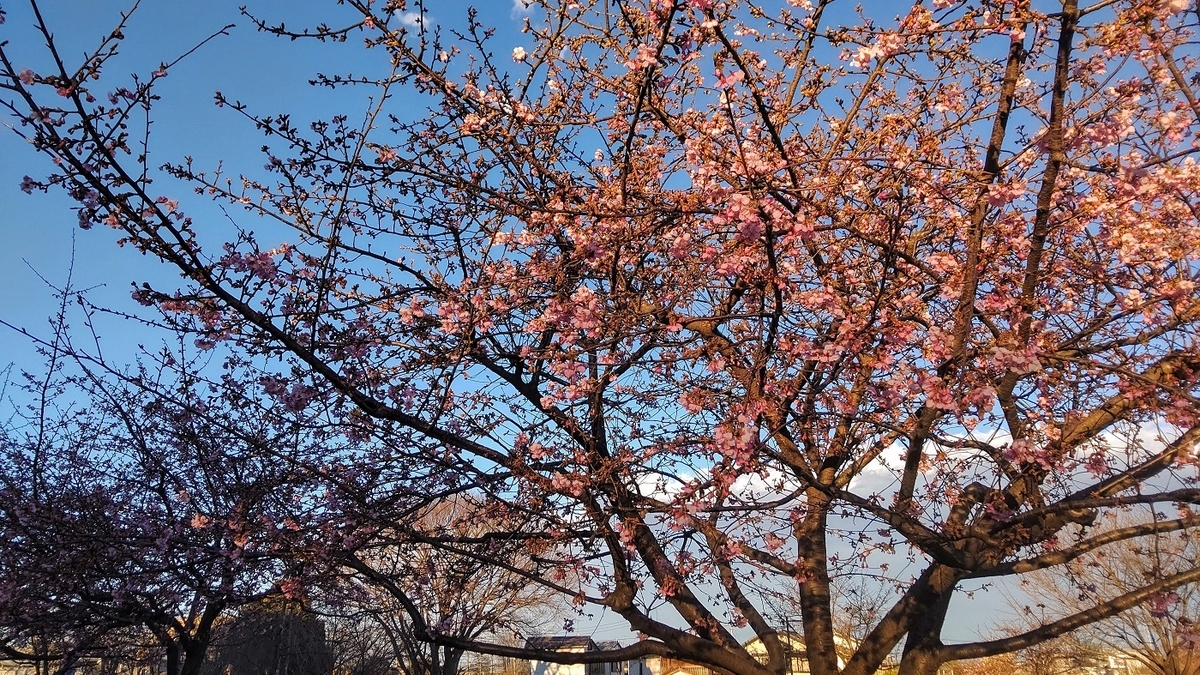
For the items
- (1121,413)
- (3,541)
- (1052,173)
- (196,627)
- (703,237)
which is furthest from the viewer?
(196,627)

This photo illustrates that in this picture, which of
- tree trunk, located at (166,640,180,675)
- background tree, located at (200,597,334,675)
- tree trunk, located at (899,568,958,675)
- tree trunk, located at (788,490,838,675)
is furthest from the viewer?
background tree, located at (200,597,334,675)

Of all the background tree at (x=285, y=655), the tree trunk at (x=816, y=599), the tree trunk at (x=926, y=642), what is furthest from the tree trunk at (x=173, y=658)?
the background tree at (x=285, y=655)

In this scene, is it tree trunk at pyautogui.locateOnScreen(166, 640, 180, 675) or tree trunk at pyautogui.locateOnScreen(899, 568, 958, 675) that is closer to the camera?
tree trunk at pyautogui.locateOnScreen(899, 568, 958, 675)

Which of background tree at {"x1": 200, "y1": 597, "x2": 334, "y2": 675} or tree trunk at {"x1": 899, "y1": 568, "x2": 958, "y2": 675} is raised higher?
background tree at {"x1": 200, "y1": 597, "x2": 334, "y2": 675}

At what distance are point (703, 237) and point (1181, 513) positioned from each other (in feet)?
9.93

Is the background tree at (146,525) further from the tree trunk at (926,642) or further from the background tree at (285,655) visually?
the background tree at (285,655)

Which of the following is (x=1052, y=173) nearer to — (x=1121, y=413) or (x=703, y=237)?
(x=1121, y=413)

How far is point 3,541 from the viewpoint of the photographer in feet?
24.2

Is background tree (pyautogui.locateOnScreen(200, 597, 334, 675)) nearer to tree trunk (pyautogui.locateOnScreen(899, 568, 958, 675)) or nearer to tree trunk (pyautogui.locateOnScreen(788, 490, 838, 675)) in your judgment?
tree trunk (pyautogui.locateOnScreen(788, 490, 838, 675))

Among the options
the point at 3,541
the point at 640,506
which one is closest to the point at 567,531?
the point at 640,506

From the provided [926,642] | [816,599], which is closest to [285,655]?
[816,599]

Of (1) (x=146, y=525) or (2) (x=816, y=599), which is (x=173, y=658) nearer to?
(1) (x=146, y=525)

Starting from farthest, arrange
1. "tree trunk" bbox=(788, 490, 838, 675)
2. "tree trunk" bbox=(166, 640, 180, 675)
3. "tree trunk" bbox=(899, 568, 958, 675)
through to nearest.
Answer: "tree trunk" bbox=(166, 640, 180, 675) < "tree trunk" bbox=(788, 490, 838, 675) < "tree trunk" bbox=(899, 568, 958, 675)

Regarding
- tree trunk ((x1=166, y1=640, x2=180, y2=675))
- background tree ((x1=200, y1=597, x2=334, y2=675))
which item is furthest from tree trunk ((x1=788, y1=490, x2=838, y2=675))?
background tree ((x1=200, y1=597, x2=334, y2=675))
